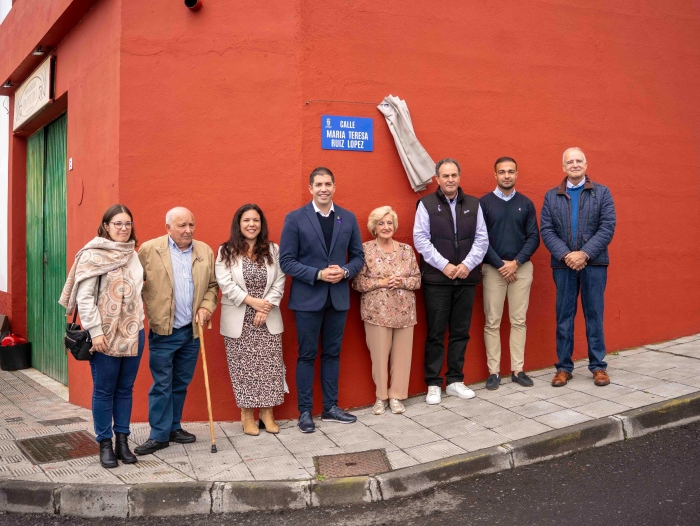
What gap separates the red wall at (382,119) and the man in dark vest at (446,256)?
0.30 metres

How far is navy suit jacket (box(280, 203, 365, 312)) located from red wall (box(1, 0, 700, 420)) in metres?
0.43

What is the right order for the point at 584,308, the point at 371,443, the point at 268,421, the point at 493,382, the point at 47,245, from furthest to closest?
the point at 47,245
the point at 493,382
the point at 584,308
the point at 268,421
the point at 371,443

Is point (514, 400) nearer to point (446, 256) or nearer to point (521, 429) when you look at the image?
point (521, 429)

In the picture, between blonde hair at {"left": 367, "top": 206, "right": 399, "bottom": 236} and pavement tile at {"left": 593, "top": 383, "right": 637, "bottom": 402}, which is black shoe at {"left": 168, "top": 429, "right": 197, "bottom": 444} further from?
pavement tile at {"left": 593, "top": 383, "right": 637, "bottom": 402}

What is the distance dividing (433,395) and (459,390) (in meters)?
0.27

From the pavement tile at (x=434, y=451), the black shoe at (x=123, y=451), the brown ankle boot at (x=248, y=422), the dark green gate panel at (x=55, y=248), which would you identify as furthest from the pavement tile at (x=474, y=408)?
the dark green gate panel at (x=55, y=248)

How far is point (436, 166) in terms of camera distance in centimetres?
587

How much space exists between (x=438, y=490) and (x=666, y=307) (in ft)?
14.2

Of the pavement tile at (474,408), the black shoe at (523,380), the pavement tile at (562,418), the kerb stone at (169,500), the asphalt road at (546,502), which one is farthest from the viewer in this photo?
the black shoe at (523,380)

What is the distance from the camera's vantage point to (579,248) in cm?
583

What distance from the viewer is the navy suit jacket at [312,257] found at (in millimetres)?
5215

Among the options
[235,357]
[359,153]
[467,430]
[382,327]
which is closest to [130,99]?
[359,153]

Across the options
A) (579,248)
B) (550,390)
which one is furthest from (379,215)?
(550,390)

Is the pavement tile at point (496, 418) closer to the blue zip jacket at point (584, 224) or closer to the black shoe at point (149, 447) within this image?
the blue zip jacket at point (584, 224)
